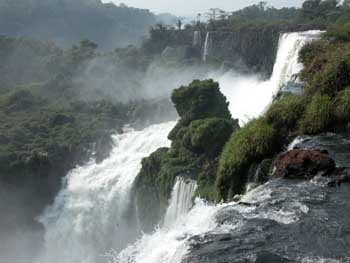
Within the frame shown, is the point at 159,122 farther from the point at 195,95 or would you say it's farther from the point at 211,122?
the point at 211,122

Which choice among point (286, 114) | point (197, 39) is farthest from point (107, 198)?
point (197, 39)

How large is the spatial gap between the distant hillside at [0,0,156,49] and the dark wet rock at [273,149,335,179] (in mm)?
112189

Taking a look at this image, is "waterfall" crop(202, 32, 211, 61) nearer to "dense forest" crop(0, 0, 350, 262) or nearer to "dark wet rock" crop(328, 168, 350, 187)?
"dense forest" crop(0, 0, 350, 262)

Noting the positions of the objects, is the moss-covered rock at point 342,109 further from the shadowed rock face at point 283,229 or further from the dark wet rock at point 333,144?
the shadowed rock face at point 283,229

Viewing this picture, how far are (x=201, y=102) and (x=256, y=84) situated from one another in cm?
1699

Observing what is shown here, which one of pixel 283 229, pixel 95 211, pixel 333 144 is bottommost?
pixel 95 211

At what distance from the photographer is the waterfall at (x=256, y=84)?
25734 mm

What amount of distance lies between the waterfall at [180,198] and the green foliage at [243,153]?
336 inches

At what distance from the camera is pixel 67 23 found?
13338 cm

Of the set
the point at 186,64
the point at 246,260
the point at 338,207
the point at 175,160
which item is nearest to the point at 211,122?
the point at 175,160

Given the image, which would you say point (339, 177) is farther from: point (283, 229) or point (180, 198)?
point (180, 198)

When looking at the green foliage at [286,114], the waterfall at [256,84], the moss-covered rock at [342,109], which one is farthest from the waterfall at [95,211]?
the moss-covered rock at [342,109]

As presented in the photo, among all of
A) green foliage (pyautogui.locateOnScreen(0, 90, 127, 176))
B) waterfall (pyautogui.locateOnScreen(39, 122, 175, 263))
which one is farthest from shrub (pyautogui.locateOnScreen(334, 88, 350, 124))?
green foliage (pyautogui.locateOnScreen(0, 90, 127, 176))

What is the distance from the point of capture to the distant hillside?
11994cm
